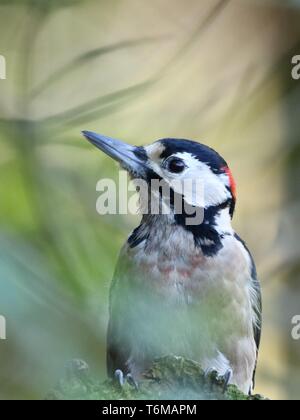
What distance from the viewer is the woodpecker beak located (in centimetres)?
155

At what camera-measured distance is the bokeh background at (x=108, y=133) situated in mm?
1580

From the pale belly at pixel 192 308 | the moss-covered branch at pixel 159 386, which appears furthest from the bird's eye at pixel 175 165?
the moss-covered branch at pixel 159 386

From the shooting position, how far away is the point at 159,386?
5.07ft

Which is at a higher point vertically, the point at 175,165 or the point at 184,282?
the point at 175,165

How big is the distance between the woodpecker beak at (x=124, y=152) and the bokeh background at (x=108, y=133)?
0.02 m

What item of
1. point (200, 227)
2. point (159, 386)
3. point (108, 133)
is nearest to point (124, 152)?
point (108, 133)

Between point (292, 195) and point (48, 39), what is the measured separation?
579 mm

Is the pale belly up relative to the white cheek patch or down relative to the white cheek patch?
down

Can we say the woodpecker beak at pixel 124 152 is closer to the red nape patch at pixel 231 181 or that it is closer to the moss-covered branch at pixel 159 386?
the red nape patch at pixel 231 181

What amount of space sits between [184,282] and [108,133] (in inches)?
13.0

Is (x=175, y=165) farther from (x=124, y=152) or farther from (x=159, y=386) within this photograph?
(x=159, y=386)

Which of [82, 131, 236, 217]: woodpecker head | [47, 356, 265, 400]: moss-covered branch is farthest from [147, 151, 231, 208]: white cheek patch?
[47, 356, 265, 400]: moss-covered branch

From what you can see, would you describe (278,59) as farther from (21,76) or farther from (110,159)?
(21,76)

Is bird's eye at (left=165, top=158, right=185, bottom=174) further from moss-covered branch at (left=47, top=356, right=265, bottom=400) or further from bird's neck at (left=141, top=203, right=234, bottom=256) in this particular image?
moss-covered branch at (left=47, top=356, right=265, bottom=400)
